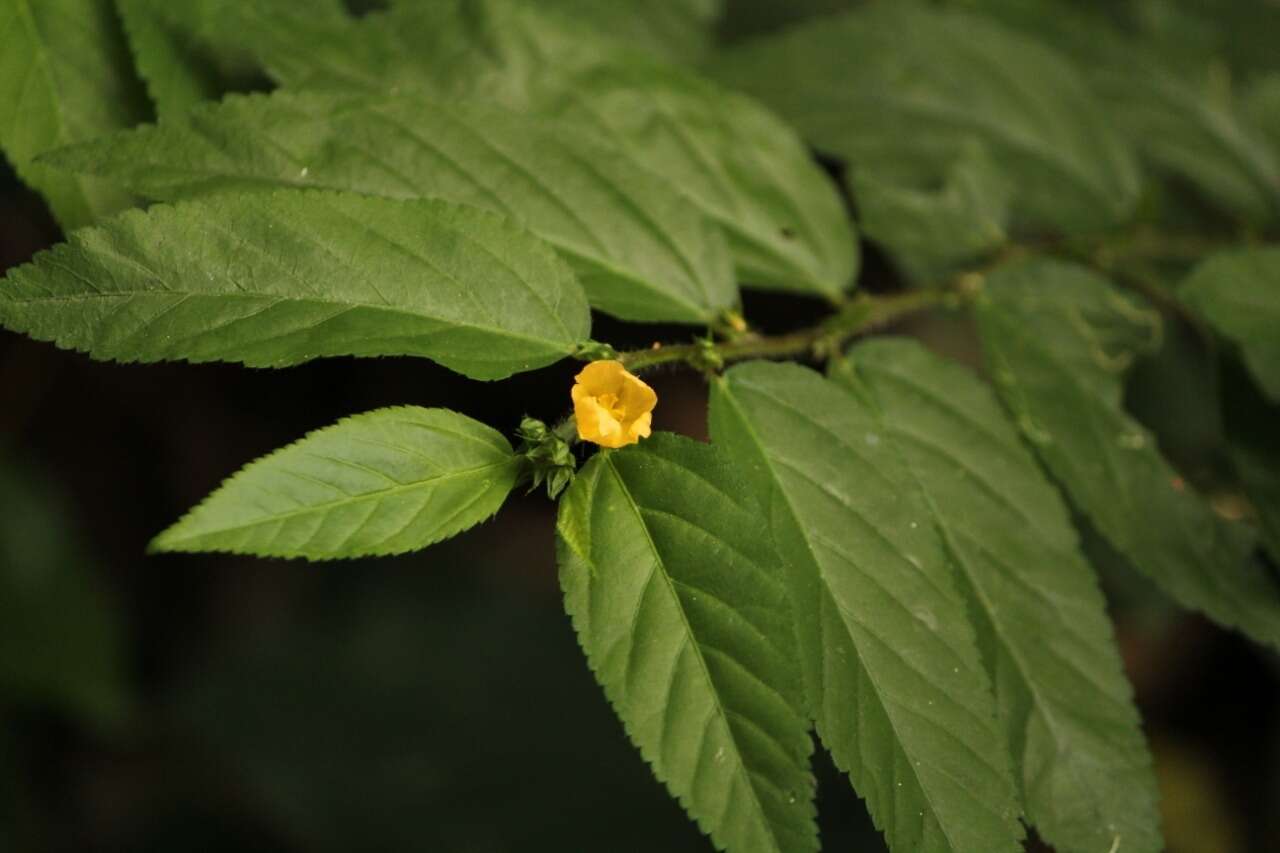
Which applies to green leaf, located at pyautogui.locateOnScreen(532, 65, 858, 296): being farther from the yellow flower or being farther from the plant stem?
the yellow flower

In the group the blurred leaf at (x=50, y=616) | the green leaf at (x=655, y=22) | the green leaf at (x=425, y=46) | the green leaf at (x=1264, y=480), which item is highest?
the green leaf at (x=425, y=46)

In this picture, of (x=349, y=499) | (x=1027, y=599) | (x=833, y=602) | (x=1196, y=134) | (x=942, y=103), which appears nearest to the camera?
(x=349, y=499)

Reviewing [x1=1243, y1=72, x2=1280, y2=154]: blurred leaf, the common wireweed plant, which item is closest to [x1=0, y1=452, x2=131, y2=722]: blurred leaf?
the common wireweed plant

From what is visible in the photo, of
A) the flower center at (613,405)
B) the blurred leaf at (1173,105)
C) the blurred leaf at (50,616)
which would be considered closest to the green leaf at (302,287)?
the flower center at (613,405)

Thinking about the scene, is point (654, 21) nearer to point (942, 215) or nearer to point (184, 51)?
point (942, 215)

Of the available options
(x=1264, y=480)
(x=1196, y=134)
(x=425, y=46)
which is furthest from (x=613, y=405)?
(x=1196, y=134)

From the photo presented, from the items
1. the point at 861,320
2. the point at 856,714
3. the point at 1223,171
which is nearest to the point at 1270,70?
the point at 1223,171

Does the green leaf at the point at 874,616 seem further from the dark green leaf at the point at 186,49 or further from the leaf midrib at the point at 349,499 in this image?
the dark green leaf at the point at 186,49
